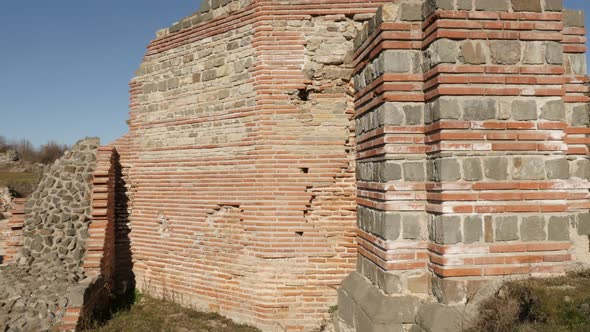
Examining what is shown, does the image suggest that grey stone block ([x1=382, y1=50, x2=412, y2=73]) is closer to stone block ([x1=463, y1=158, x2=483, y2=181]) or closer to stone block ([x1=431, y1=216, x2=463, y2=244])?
stone block ([x1=463, y1=158, x2=483, y2=181])

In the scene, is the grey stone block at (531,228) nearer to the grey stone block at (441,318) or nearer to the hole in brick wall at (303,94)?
the grey stone block at (441,318)

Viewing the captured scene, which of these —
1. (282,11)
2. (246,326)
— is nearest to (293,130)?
(282,11)

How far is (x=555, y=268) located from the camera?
3.67 m

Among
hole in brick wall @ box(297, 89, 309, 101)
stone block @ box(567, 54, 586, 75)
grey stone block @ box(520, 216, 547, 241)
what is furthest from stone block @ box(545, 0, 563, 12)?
hole in brick wall @ box(297, 89, 309, 101)

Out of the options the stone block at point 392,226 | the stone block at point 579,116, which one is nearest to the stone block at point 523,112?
the stone block at point 579,116

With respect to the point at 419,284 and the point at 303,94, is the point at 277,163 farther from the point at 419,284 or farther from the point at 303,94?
the point at 419,284

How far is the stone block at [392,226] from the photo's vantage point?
402cm

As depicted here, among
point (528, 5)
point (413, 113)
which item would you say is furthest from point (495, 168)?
Result: point (528, 5)

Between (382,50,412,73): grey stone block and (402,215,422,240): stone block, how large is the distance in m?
1.41

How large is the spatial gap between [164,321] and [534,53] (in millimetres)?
6416

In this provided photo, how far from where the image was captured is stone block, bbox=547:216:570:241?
369 centimetres

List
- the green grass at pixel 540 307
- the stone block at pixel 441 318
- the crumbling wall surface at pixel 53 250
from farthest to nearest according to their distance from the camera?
the crumbling wall surface at pixel 53 250 < the stone block at pixel 441 318 < the green grass at pixel 540 307

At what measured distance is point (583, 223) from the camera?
437cm

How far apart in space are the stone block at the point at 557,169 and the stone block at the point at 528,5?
134 cm
